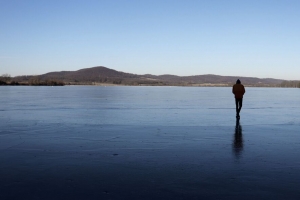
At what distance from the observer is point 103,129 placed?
11.4 meters

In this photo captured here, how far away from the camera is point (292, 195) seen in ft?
15.4

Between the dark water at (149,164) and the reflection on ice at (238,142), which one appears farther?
the reflection on ice at (238,142)

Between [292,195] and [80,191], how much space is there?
3.03 meters

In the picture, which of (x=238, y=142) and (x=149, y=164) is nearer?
(x=149, y=164)

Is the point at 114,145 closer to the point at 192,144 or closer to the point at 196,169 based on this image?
the point at 192,144

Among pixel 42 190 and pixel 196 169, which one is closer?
pixel 42 190

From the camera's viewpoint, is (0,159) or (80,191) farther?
(0,159)

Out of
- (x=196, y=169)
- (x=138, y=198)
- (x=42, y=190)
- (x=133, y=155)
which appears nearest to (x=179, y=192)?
(x=138, y=198)

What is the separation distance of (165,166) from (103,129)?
5488mm

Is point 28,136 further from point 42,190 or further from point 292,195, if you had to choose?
point 292,195

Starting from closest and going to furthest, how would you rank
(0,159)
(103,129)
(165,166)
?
1. (165,166)
2. (0,159)
3. (103,129)

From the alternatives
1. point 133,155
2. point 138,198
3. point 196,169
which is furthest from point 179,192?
point 133,155

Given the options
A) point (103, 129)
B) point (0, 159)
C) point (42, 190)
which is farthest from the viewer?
point (103, 129)

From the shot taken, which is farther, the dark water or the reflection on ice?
the reflection on ice
